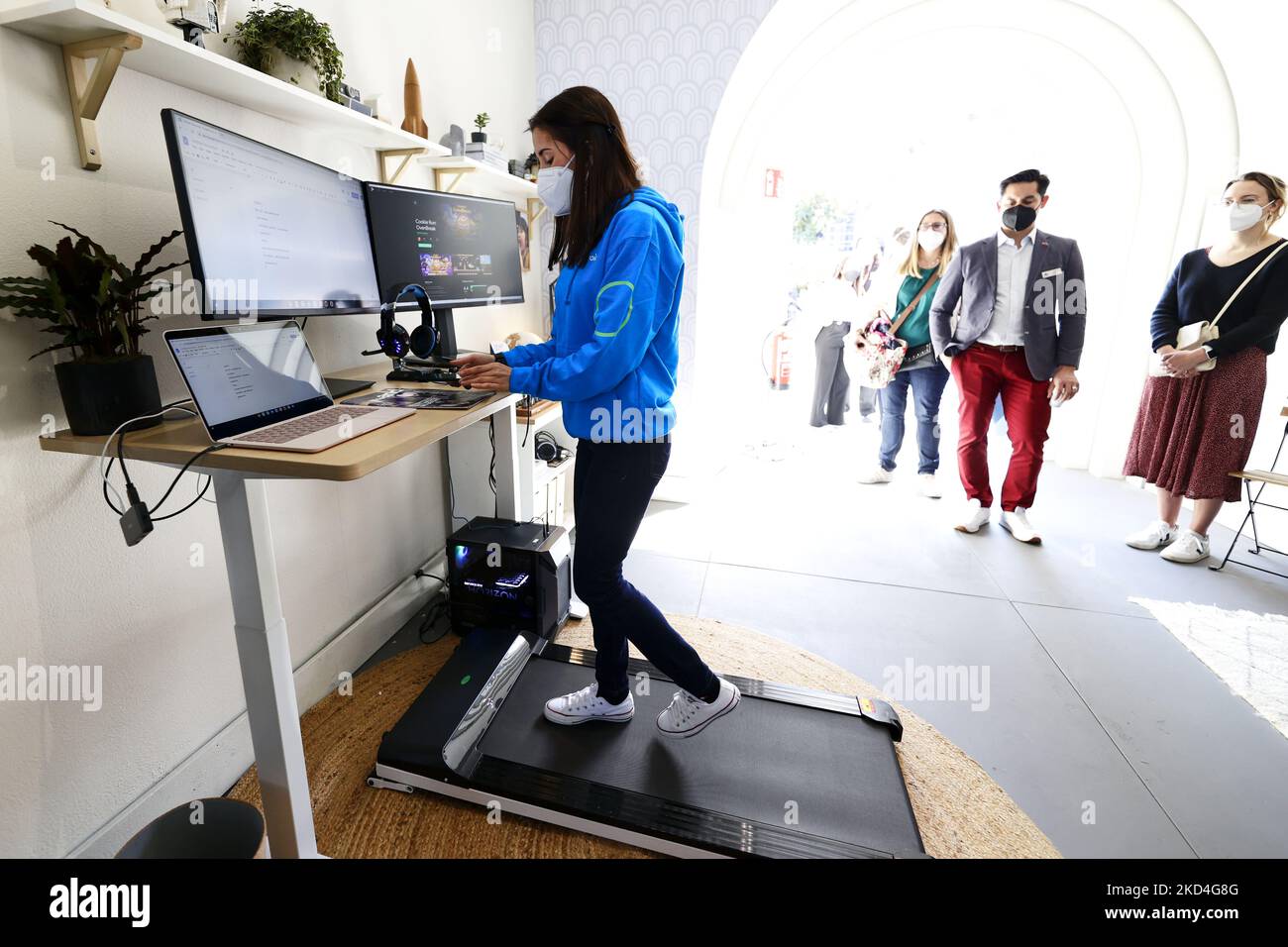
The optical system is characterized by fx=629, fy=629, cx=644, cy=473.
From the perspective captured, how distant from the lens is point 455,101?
2533 mm

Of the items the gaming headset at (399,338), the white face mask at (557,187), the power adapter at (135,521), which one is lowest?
the power adapter at (135,521)

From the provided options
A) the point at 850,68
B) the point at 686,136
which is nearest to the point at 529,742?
the point at 686,136

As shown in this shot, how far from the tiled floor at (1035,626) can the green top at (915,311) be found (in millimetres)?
937

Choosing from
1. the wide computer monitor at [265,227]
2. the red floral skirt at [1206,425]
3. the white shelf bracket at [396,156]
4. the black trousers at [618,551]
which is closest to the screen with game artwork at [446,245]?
the wide computer monitor at [265,227]

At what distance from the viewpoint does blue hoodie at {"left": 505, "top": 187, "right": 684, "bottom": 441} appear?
4.19ft

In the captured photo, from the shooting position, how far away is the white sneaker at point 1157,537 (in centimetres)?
308

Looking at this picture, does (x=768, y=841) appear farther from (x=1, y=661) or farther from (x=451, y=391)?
(x=1, y=661)

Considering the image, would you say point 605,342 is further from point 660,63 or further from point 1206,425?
point 1206,425

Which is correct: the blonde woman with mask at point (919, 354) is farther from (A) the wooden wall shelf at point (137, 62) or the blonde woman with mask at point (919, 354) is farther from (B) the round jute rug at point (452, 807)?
(A) the wooden wall shelf at point (137, 62)

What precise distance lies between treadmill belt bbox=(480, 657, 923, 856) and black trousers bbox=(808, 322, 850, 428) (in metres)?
3.44

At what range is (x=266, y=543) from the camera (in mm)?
1160

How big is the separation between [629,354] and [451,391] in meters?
0.55

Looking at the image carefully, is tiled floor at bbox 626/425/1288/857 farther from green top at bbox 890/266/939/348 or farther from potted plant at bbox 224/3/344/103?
potted plant at bbox 224/3/344/103
